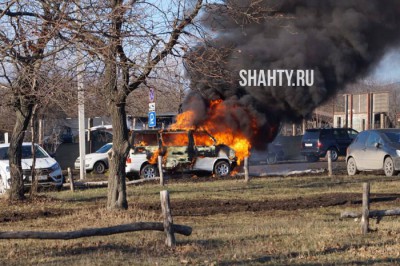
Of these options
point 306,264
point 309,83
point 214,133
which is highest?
point 309,83

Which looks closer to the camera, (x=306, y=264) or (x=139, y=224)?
(x=306, y=264)

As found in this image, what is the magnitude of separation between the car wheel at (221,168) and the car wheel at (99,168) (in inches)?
275

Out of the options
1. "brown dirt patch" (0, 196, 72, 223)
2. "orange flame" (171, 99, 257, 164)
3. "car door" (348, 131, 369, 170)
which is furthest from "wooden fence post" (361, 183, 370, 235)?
"orange flame" (171, 99, 257, 164)

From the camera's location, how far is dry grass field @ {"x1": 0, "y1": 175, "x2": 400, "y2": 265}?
9.41 m

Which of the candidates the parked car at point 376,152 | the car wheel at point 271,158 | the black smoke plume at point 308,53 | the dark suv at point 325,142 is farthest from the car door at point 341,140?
the parked car at point 376,152

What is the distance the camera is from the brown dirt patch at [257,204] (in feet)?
49.6

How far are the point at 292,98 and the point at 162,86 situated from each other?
13.8 metres

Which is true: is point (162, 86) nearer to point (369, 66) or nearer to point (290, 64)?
point (290, 64)

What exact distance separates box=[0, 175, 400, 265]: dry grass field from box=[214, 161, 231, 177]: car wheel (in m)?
3.30

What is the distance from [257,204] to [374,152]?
7.78 metres

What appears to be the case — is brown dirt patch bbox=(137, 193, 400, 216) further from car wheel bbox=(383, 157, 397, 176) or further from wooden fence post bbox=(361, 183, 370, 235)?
car wheel bbox=(383, 157, 397, 176)

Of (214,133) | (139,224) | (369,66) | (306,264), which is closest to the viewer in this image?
(306,264)

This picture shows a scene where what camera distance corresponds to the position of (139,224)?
31.7 ft

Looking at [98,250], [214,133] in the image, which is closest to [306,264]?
[98,250]
